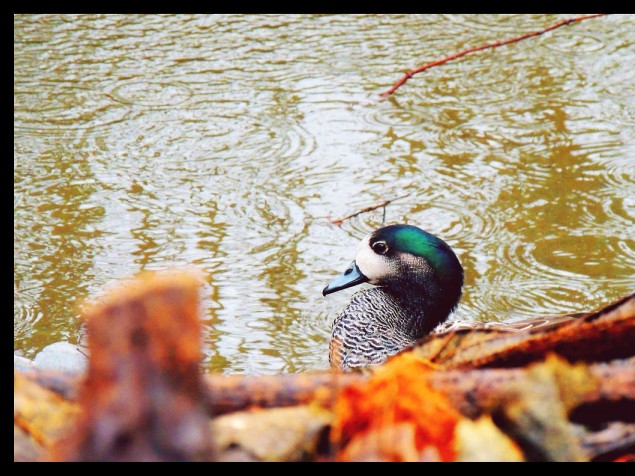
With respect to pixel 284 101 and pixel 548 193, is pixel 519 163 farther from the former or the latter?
pixel 284 101

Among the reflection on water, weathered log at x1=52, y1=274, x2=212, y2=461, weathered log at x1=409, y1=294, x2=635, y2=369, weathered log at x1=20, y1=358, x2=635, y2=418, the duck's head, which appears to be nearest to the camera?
weathered log at x1=52, y1=274, x2=212, y2=461

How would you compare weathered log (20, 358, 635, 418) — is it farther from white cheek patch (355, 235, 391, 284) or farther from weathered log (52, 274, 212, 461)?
white cheek patch (355, 235, 391, 284)

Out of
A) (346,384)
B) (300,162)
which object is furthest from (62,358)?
(300,162)

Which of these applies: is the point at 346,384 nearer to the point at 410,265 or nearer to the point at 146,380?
the point at 146,380

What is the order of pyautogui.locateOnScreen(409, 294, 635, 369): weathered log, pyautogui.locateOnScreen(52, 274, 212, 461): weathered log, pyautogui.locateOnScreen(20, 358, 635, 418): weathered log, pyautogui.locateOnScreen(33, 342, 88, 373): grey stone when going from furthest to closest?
pyautogui.locateOnScreen(33, 342, 88, 373): grey stone, pyautogui.locateOnScreen(409, 294, 635, 369): weathered log, pyautogui.locateOnScreen(20, 358, 635, 418): weathered log, pyautogui.locateOnScreen(52, 274, 212, 461): weathered log

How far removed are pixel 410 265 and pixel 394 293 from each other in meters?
0.28

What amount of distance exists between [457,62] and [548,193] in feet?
8.18

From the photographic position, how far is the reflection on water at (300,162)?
564cm

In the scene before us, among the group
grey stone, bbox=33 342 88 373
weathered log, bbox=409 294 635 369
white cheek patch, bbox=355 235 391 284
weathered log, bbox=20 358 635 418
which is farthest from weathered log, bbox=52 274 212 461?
white cheek patch, bbox=355 235 391 284

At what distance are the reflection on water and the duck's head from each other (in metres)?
0.58

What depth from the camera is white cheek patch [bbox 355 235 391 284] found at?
4.87 m

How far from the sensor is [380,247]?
15.9ft
